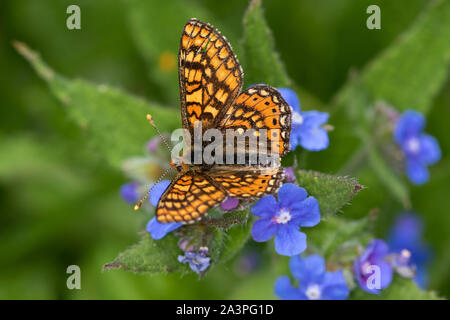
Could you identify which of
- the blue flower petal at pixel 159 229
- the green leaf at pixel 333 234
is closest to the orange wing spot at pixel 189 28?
the blue flower petal at pixel 159 229

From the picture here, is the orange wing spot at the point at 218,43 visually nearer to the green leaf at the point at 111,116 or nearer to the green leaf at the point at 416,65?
the green leaf at the point at 111,116

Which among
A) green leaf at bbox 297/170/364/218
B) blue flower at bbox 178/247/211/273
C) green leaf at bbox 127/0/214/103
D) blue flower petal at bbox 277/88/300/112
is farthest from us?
green leaf at bbox 127/0/214/103

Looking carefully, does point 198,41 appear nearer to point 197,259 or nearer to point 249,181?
point 249,181

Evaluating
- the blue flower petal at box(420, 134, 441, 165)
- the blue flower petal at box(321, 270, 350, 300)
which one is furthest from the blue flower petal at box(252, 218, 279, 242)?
the blue flower petal at box(420, 134, 441, 165)

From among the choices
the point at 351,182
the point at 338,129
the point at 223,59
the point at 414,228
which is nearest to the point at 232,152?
the point at 223,59

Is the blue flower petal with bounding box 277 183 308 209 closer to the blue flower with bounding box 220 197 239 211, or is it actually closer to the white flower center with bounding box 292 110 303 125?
the blue flower with bounding box 220 197 239 211

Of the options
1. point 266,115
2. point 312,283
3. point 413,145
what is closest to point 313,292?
point 312,283
